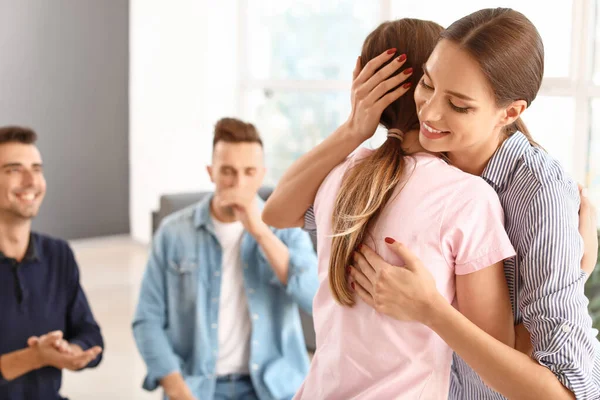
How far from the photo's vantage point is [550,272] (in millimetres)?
1243

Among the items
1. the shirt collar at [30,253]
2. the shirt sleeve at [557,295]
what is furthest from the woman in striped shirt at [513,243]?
the shirt collar at [30,253]

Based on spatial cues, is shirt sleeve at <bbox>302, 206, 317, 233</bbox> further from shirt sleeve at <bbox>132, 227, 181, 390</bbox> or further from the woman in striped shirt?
shirt sleeve at <bbox>132, 227, 181, 390</bbox>

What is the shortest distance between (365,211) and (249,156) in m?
1.56

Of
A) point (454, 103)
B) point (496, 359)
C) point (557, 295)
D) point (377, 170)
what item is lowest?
point (496, 359)

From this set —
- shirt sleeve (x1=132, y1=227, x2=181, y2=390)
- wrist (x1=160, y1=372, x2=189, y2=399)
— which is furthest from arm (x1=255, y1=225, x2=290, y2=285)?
wrist (x1=160, y1=372, x2=189, y2=399)

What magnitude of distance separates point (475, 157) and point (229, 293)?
5.02 feet

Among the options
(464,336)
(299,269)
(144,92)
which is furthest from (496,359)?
(144,92)

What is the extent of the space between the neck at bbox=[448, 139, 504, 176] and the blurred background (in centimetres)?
330

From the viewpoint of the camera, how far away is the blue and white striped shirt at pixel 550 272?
1.23 m

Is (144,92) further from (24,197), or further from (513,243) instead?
(513,243)

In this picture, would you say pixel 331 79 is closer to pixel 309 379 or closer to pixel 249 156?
pixel 249 156

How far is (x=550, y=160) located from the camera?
4.52ft

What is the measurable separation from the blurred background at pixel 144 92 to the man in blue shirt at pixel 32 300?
1824 mm

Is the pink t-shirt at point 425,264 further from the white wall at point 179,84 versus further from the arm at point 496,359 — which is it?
the white wall at point 179,84
